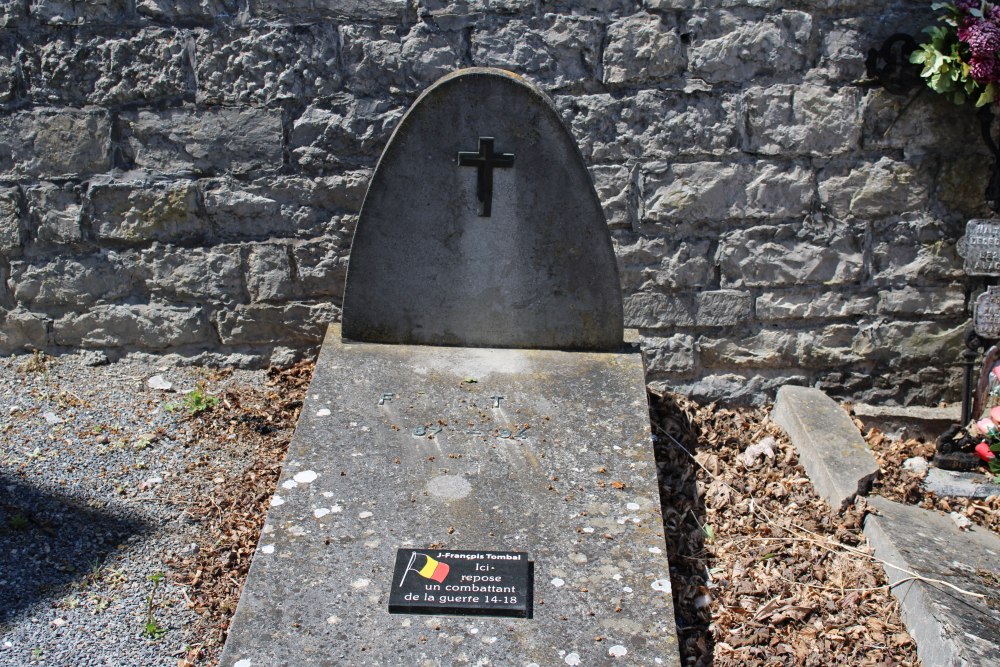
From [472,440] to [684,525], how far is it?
83 cm

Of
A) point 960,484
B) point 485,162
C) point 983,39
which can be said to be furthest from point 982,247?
point 485,162

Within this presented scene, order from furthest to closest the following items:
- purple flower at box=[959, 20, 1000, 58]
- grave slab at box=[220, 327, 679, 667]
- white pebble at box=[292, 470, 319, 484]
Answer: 1. purple flower at box=[959, 20, 1000, 58]
2. white pebble at box=[292, 470, 319, 484]
3. grave slab at box=[220, 327, 679, 667]

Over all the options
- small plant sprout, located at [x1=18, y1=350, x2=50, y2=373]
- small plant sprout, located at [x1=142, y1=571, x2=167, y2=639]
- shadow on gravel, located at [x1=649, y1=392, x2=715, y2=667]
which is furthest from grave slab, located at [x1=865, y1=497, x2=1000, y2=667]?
small plant sprout, located at [x1=18, y1=350, x2=50, y2=373]

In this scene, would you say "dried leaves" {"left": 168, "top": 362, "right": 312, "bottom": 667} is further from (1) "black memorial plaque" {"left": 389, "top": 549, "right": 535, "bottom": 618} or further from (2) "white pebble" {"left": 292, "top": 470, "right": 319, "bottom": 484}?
(1) "black memorial plaque" {"left": 389, "top": 549, "right": 535, "bottom": 618}

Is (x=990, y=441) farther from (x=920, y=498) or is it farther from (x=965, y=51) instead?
(x=965, y=51)

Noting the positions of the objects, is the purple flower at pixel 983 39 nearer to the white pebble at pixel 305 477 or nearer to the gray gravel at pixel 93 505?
the white pebble at pixel 305 477

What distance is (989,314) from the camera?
3850 mm

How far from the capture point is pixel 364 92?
12.0 feet

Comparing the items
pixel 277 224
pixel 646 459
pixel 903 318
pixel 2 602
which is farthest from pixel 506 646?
pixel 903 318

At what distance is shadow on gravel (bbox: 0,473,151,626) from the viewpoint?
2.77m

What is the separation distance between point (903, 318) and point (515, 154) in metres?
1.86

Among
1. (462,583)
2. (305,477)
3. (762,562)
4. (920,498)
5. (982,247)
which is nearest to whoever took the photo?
(462,583)

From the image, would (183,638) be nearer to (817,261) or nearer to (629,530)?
(629,530)

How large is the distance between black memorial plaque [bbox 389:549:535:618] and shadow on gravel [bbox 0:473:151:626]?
3.34ft
